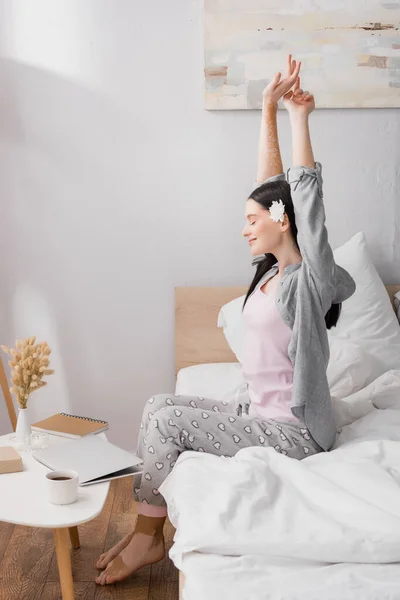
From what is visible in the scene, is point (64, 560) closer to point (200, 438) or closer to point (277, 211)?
point (200, 438)

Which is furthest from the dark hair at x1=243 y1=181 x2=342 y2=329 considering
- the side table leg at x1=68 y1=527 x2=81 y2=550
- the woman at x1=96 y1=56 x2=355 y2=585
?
the side table leg at x1=68 y1=527 x2=81 y2=550

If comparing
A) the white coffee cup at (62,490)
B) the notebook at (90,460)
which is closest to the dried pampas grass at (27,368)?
the notebook at (90,460)

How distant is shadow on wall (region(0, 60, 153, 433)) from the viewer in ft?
9.78

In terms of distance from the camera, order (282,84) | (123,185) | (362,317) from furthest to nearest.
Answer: (123,185) < (362,317) < (282,84)

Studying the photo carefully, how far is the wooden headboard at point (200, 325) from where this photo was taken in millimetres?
3020

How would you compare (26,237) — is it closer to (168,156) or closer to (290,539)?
(168,156)

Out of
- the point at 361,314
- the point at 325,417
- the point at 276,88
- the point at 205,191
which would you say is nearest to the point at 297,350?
the point at 325,417

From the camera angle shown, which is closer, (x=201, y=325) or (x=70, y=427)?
(x=70, y=427)

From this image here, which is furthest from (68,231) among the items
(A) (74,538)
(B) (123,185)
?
(A) (74,538)

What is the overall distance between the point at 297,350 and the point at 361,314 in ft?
3.42

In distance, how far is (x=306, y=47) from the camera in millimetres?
2920

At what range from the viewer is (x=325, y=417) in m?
1.89

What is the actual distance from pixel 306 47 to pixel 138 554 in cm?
200

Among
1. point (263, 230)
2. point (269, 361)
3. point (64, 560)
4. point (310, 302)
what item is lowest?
point (64, 560)
